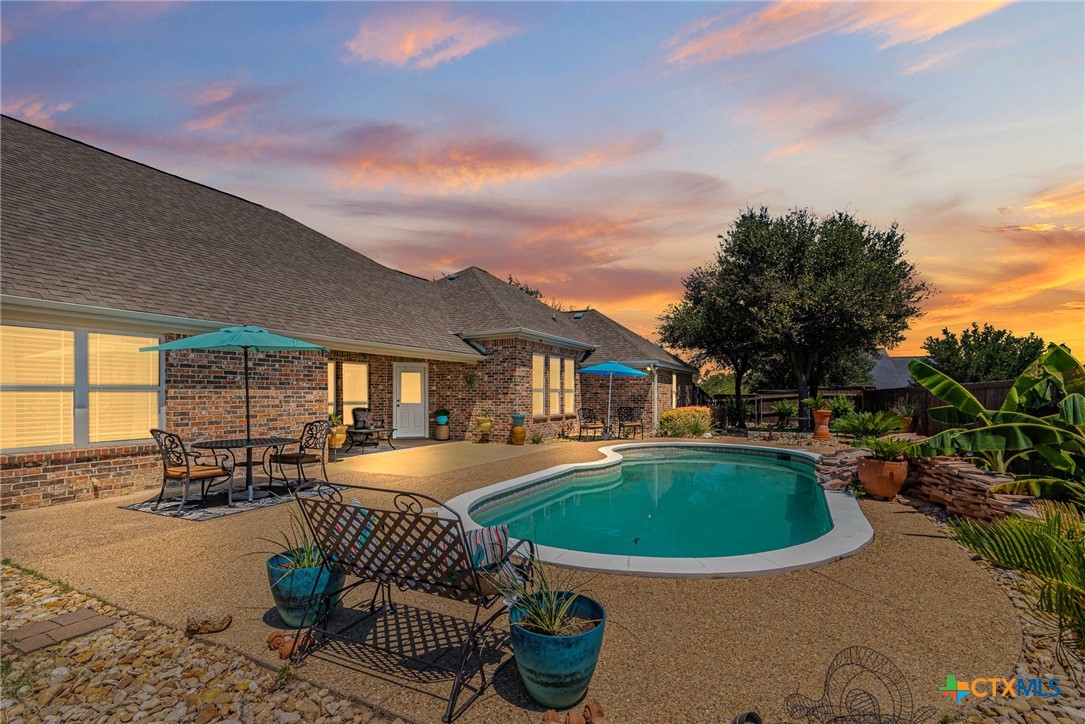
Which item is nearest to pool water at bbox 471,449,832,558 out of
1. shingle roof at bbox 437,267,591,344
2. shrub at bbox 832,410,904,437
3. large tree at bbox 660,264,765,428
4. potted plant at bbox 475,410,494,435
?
shrub at bbox 832,410,904,437

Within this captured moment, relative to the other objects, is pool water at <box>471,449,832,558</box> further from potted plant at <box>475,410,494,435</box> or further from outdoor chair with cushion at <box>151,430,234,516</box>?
potted plant at <box>475,410,494,435</box>

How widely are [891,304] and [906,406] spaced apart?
27.1 ft

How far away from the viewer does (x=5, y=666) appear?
3.52 metres

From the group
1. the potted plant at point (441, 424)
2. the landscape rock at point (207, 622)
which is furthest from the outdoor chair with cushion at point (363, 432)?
the landscape rock at point (207, 622)

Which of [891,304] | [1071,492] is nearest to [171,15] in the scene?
[1071,492]

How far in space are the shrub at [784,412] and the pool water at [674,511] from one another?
9.06 metres

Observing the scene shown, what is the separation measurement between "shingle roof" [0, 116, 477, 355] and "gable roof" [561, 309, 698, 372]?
7.97 m

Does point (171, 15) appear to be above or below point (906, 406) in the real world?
above

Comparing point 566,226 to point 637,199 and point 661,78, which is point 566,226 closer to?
point 637,199

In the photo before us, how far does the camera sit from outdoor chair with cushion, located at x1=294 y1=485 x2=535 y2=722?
3297 mm

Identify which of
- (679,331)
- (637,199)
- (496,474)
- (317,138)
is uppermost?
(317,138)

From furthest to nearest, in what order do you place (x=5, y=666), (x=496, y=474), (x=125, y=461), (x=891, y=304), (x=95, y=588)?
(x=891, y=304) → (x=496, y=474) → (x=125, y=461) → (x=95, y=588) → (x=5, y=666)

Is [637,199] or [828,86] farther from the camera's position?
[637,199]

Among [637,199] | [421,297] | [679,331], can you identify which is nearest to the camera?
[637,199]
